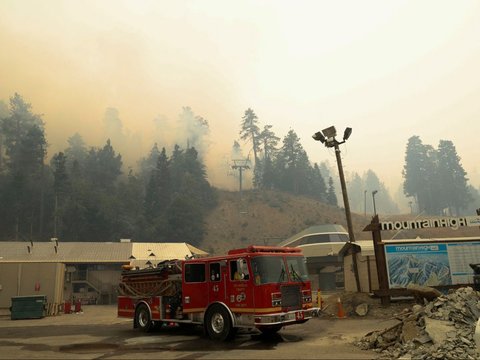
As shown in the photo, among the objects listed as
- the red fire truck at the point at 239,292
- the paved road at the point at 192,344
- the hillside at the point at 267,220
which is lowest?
the paved road at the point at 192,344

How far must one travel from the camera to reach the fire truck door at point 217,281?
13.4 m

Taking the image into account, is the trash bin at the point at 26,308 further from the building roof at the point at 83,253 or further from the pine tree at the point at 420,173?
the pine tree at the point at 420,173

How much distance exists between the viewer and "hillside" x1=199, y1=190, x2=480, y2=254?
102 m

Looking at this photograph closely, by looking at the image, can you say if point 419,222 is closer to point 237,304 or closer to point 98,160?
point 237,304

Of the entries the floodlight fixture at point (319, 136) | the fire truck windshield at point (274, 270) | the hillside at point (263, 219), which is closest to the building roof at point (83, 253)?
the floodlight fixture at point (319, 136)

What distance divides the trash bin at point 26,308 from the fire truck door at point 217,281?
775 inches

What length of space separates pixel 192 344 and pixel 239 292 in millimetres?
2289

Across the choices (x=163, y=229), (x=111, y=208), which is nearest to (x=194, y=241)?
(x=163, y=229)

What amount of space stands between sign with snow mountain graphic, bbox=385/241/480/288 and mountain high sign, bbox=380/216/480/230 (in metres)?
0.93

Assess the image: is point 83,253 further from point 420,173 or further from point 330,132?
point 420,173

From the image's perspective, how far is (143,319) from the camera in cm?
1662

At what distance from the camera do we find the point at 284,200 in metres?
125

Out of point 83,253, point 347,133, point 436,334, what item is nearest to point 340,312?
point 436,334

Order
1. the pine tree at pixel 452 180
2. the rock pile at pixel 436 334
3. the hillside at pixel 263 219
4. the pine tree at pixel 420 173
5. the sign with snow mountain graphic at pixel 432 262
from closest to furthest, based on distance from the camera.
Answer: the rock pile at pixel 436 334
the sign with snow mountain graphic at pixel 432 262
the hillside at pixel 263 219
the pine tree at pixel 452 180
the pine tree at pixel 420 173
